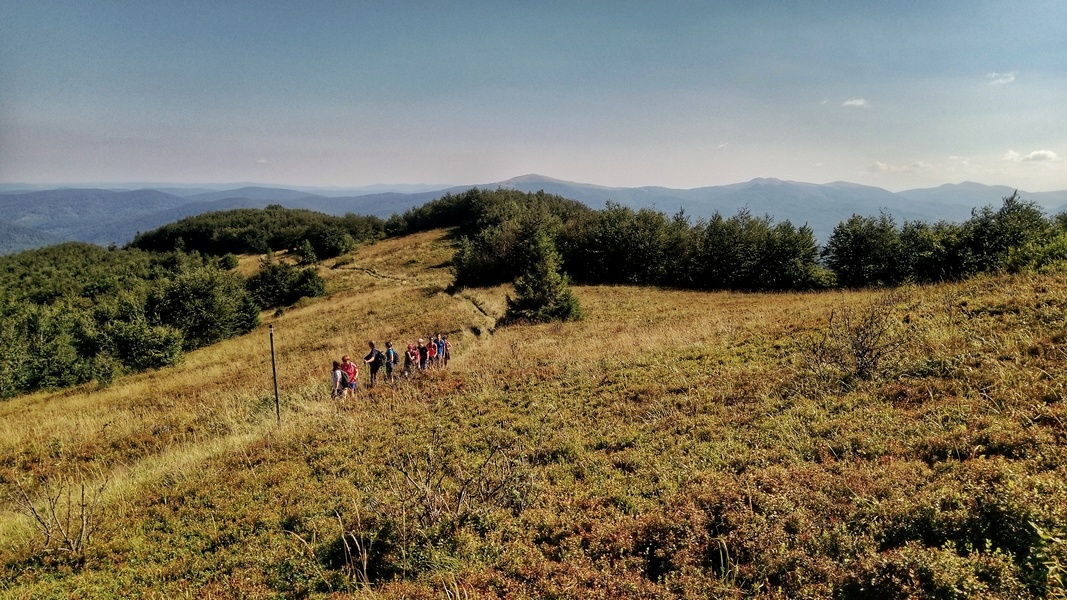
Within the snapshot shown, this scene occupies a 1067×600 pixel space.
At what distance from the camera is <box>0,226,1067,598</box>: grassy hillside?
4.24 meters

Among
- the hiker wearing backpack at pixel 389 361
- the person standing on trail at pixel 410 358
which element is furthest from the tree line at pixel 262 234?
the hiker wearing backpack at pixel 389 361

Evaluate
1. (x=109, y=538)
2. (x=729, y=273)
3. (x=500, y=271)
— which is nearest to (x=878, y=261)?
(x=729, y=273)

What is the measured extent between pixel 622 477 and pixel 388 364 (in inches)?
406

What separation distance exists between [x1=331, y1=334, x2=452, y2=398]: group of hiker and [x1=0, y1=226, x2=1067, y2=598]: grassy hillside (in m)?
0.95

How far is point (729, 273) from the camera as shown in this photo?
36344mm

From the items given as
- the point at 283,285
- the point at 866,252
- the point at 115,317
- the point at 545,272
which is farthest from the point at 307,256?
the point at 866,252

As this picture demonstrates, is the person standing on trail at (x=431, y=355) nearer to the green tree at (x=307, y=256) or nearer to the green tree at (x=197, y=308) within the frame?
the green tree at (x=197, y=308)

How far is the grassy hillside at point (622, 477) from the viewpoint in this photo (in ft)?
13.9

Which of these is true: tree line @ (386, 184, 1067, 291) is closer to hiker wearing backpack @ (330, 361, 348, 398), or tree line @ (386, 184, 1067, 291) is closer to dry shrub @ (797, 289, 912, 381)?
dry shrub @ (797, 289, 912, 381)

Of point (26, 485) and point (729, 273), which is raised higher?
point (729, 273)

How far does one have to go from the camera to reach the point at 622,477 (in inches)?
259

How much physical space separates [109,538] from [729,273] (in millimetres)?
37721

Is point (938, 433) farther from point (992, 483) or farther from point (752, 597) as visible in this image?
point (752, 597)

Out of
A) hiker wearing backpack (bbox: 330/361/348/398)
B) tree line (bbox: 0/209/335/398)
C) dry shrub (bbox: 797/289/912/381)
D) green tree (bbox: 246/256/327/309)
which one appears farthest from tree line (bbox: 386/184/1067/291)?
hiker wearing backpack (bbox: 330/361/348/398)
